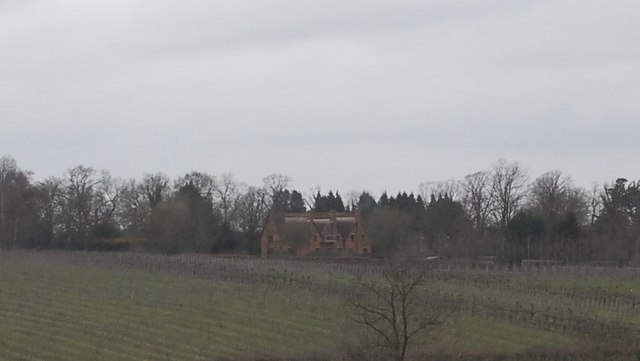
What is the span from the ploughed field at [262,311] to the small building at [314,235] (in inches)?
881

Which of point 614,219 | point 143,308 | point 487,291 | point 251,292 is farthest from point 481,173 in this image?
point 143,308

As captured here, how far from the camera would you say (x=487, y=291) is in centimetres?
4531

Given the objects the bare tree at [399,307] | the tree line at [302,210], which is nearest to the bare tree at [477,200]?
the tree line at [302,210]

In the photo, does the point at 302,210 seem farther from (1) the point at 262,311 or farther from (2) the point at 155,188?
(1) the point at 262,311

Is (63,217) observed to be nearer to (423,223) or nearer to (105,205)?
(105,205)

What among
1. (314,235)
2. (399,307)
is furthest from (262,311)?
(314,235)

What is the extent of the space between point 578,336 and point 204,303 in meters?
15.0

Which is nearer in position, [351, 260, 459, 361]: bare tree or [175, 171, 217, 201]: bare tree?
[351, 260, 459, 361]: bare tree

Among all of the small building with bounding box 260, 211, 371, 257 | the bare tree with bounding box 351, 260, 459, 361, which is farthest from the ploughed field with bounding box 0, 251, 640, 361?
the small building with bounding box 260, 211, 371, 257

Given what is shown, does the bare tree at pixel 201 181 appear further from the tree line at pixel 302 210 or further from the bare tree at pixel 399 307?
the bare tree at pixel 399 307

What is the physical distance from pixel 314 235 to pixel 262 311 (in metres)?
43.3

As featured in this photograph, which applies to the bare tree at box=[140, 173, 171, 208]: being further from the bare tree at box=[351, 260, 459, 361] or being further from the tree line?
the bare tree at box=[351, 260, 459, 361]

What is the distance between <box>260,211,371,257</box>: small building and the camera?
76.4 metres

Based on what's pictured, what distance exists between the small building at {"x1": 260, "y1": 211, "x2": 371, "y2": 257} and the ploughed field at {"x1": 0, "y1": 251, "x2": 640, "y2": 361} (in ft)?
73.4
